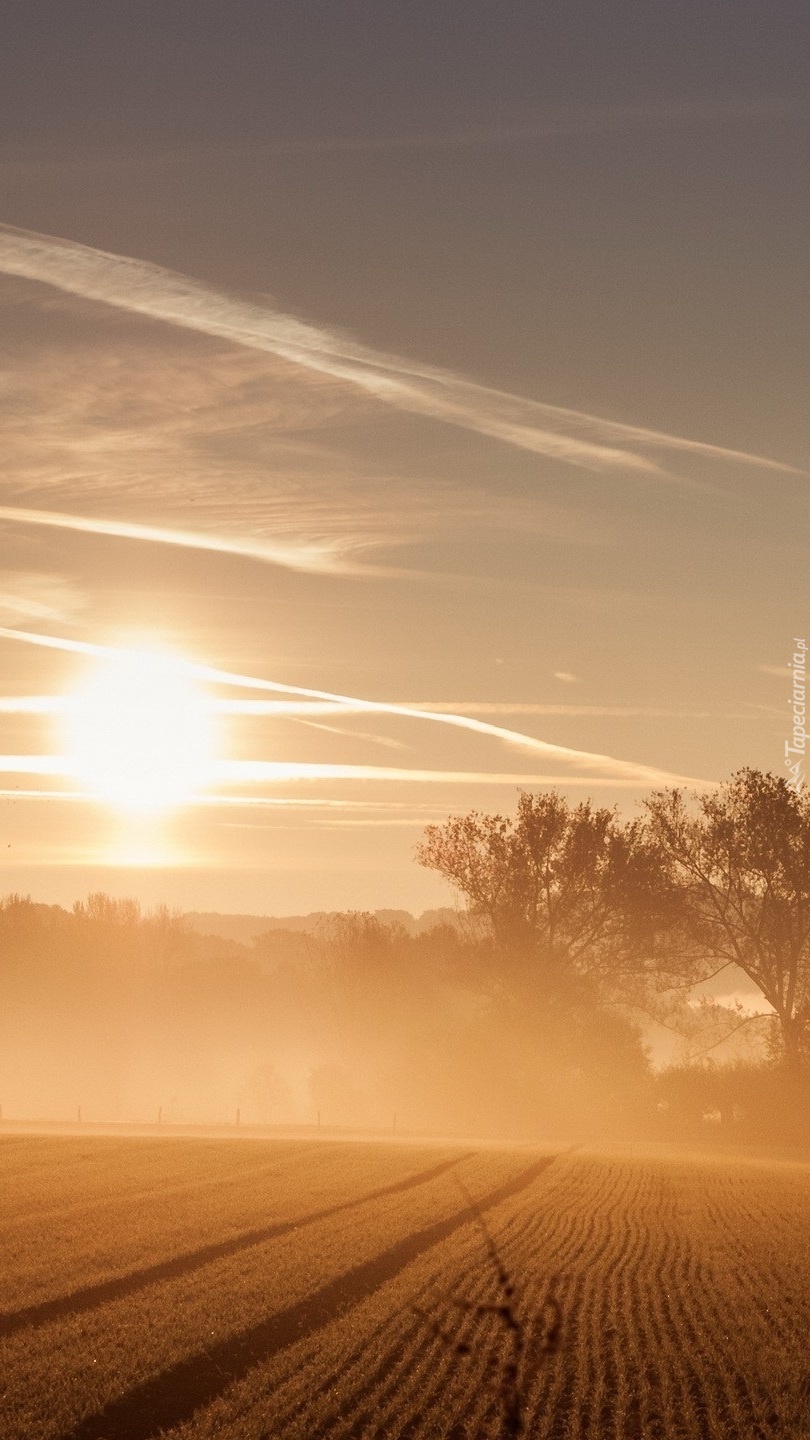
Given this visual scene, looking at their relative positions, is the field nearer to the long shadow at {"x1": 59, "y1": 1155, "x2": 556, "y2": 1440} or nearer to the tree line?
the long shadow at {"x1": 59, "y1": 1155, "x2": 556, "y2": 1440}

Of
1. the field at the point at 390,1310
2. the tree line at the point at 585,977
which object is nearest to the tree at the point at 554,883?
the tree line at the point at 585,977

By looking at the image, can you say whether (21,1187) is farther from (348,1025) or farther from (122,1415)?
(348,1025)

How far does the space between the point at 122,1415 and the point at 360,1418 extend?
3655mm

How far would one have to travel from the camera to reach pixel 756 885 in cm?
9581

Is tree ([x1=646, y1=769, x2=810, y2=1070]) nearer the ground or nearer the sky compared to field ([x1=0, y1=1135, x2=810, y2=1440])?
nearer the sky

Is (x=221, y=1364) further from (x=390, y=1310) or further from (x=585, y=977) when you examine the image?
(x=585, y=977)

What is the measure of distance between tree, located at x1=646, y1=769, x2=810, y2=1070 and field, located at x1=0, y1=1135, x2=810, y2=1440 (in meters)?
41.9

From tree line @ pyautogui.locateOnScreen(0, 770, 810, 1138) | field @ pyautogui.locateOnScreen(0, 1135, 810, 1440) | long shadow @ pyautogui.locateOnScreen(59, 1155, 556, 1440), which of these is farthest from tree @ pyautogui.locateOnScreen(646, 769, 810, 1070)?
long shadow @ pyautogui.locateOnScreen(59, 1155, 556, 1440)

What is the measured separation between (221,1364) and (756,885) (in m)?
76.1

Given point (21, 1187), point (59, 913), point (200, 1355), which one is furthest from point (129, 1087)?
point (200, 1355)

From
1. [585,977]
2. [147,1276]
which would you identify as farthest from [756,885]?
[147,1276]

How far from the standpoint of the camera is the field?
72.2 ft

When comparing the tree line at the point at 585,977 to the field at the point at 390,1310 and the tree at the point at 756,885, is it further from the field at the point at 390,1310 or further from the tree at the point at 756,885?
the field at the point at 390,1310

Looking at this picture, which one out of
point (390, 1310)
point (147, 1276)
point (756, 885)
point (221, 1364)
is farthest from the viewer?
point (756, 885)
